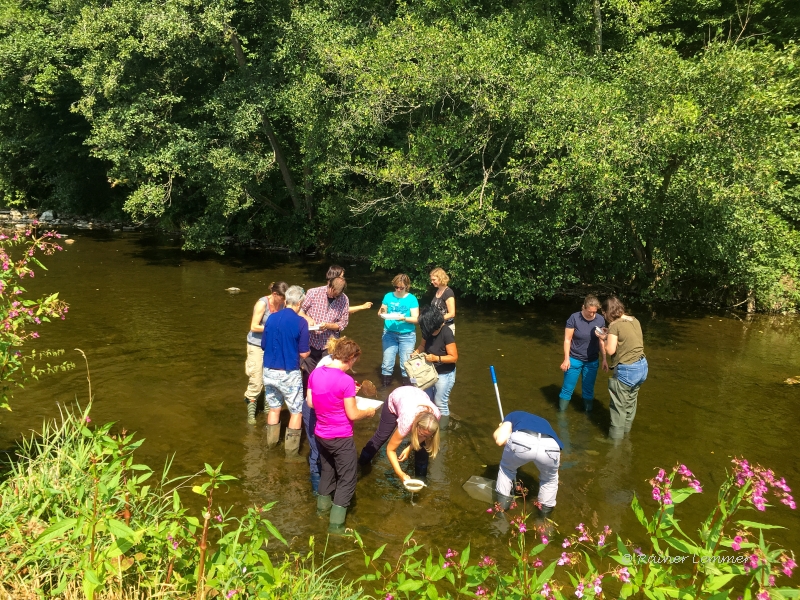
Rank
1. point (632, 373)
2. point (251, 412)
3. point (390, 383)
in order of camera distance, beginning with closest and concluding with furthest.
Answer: point (632, 373), point (251, 412), point (390, 383)

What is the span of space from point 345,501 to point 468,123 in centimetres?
971

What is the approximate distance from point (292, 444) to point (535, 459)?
2.82m

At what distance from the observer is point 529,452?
531cm

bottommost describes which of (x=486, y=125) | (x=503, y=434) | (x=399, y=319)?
(x=503, y=434)

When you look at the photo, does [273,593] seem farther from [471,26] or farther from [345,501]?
[471,26]

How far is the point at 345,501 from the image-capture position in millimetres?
5344

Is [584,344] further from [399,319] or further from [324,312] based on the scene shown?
[324,312]

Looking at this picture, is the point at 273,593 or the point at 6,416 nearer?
the point at 273,593

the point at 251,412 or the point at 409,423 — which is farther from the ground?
the point at 409,423

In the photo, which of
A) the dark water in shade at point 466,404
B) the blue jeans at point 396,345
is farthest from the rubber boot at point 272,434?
the blue jeans at point 396,345

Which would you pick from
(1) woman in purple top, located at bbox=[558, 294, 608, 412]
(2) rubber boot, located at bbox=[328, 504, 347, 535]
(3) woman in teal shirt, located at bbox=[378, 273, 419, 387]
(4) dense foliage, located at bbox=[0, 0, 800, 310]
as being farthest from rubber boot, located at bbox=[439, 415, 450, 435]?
(4) dense foliage, located at bbox=[0, 0, 800, 310]

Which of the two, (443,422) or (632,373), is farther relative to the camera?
(443,422)

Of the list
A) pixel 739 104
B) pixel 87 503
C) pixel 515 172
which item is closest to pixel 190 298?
pixel 515 172

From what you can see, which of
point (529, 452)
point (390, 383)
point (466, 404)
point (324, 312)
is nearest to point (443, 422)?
point (466, 404)
